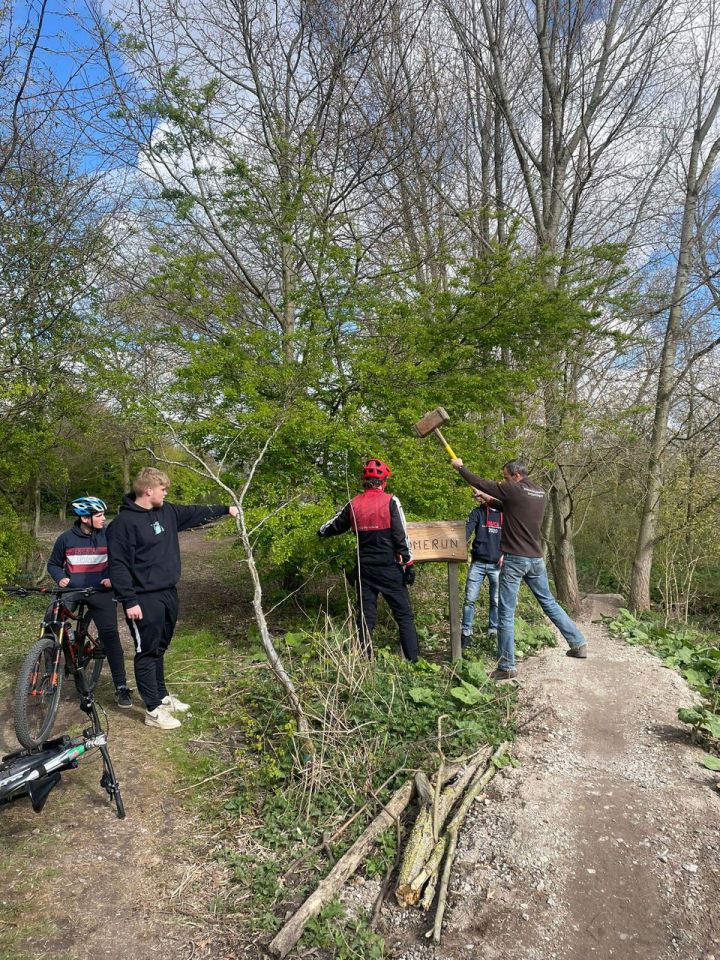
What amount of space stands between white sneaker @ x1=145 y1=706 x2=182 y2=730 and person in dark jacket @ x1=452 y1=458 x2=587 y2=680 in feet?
9.81

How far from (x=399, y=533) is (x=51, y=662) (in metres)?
3.18

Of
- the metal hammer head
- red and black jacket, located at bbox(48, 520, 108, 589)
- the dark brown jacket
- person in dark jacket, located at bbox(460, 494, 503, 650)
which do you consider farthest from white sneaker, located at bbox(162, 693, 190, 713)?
the metal hammer head

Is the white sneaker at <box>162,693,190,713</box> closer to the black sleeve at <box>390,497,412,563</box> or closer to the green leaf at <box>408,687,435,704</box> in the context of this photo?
the green leaf at <box>408,687,435,704</box>

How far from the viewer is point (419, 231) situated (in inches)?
547

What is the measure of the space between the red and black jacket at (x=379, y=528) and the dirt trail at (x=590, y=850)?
179cm

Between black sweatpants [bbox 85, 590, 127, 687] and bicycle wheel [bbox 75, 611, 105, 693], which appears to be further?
bicycle wheel [bbox 75, 611, 105, 693]

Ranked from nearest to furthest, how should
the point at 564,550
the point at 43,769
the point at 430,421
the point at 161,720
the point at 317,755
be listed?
the point at 43,769, the point at 317,755, the point at 161,720, the point at 430,421, the point at 564,550

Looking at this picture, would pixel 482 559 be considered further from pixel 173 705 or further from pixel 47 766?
pixel 47 766

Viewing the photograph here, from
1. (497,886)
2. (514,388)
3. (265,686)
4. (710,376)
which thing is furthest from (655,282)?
(497,886)

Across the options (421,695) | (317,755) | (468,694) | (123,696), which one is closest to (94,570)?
(123,696)

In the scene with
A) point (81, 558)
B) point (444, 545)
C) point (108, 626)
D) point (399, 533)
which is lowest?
point (108, 626)

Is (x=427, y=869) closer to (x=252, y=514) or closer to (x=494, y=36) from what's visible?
(x=252, y=514)

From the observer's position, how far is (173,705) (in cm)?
554

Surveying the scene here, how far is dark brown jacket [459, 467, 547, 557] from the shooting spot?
19.8 ft
